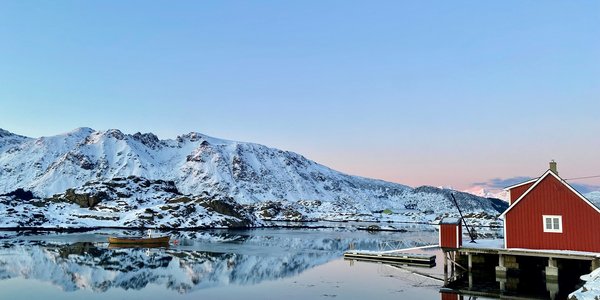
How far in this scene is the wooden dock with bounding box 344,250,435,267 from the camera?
4822 centimetres

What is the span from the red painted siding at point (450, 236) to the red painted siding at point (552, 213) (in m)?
4.07

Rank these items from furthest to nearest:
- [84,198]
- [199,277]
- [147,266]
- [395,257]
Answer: [84,198] < [395,257] < [147,266] < [199,277]

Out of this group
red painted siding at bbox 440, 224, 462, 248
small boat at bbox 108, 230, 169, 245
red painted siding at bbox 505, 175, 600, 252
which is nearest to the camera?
red painted siding at bbox 505, 175, 600, 252

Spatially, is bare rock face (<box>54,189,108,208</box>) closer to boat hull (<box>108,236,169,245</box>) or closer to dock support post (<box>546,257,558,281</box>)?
boat hull (<box>108,236,169,245</box>)

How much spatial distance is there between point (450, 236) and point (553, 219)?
834 centimetres

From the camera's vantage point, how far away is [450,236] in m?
41.1

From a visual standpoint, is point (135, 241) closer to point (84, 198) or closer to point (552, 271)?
point (552, 271)

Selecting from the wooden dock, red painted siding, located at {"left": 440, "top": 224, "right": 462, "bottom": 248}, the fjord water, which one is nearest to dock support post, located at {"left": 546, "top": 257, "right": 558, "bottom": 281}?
red painted siding, located at {"left": 440, "top": 224, "right": 462, "bottom": 248}

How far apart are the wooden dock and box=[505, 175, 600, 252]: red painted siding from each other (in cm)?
1131

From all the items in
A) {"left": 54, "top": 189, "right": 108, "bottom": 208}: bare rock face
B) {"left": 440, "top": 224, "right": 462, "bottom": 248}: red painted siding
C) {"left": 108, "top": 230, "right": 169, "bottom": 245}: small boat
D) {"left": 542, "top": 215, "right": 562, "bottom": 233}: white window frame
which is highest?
{"left": 54, "top": 189, "right": 108, "bottom": 208}: bare rock face

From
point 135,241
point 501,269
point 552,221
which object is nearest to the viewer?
point 552,221

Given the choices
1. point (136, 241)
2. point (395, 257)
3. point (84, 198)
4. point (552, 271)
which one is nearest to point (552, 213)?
point (552, 271)

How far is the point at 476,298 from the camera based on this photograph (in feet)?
101

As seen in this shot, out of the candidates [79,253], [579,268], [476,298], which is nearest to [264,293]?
[476,298]
